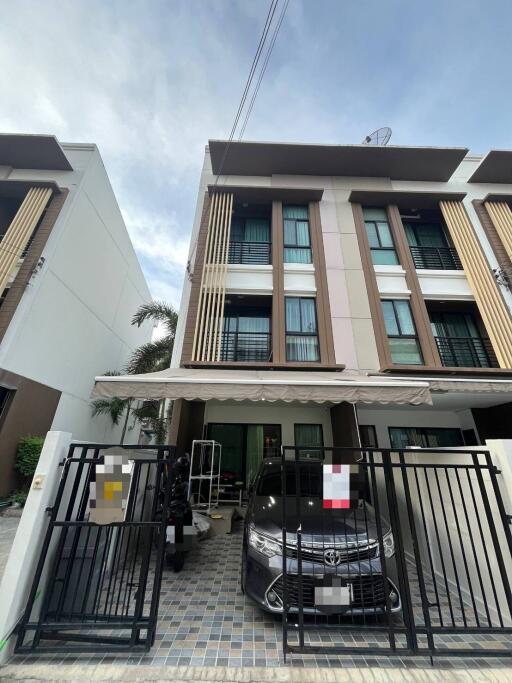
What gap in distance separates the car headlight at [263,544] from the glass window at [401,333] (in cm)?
767

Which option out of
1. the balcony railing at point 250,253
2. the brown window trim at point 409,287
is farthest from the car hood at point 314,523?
the balcony railing at point 250,253

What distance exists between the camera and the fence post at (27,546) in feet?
9.57

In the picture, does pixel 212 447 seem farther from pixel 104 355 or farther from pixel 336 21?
pixel 336 21

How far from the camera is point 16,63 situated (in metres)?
9.48

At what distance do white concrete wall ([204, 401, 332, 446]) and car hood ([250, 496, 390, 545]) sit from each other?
17.9 ft

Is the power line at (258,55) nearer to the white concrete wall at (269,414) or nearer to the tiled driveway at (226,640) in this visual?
the white concrete wall at (269,414)

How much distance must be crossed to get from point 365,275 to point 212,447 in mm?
8776

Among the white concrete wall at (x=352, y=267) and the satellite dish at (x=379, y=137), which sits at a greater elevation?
the satellite dish at (x=379, y=137)

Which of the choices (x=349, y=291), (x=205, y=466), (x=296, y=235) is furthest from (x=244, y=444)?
(x=296, y=235)

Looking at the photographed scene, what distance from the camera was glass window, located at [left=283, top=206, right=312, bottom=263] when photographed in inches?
444

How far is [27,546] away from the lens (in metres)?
3.08

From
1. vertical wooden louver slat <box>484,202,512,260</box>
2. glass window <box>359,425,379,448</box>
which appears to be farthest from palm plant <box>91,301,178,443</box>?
vertical wooden louver slat <box>484,202,512,260</box>

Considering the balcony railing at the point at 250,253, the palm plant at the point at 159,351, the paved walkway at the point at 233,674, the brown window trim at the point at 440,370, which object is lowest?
the paved walkway at the point at 233,674

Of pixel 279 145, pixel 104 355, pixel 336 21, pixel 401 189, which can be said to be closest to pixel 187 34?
pixel 336 21
